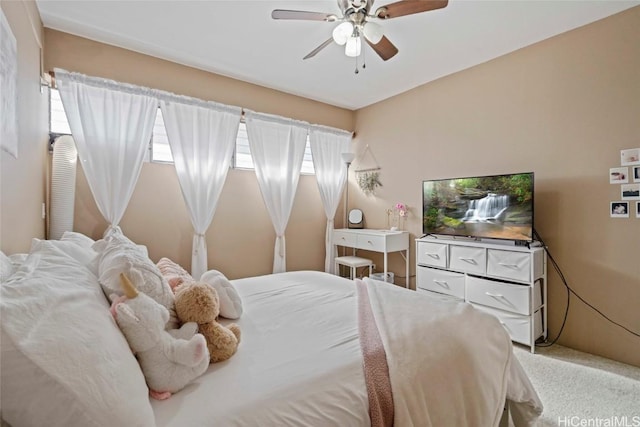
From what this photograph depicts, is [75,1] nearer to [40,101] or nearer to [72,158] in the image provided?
[40,101]

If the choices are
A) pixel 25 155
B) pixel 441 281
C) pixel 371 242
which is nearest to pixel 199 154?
pixel 25 155

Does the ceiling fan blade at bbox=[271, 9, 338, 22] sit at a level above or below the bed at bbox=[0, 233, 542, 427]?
above

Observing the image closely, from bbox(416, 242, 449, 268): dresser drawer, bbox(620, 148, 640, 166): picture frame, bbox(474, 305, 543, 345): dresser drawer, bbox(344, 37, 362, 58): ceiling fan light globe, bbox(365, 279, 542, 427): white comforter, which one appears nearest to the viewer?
bbox(365, 279, 542, 427): white comforter

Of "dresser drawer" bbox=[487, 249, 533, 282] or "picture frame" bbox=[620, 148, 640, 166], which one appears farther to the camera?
"dresser drawer" bbox=[487, 249, 533, 282]

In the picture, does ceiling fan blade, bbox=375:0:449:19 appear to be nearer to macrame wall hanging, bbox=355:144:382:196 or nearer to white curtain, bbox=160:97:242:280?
white curtain, bbox=160:97:242:280

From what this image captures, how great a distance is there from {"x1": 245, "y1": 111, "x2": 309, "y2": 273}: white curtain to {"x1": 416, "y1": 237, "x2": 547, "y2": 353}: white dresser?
1832 millimetres

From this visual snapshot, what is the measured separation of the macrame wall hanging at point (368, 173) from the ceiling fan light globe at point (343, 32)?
2.40 meters

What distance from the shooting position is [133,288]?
102cm

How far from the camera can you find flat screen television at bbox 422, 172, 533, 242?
262cm

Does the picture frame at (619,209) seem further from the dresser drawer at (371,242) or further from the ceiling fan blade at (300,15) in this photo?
the ceiling fan blade at (300,15)

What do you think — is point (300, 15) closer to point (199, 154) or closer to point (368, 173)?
point (199, 154)

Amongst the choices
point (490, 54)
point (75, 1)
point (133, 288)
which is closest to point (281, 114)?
point (75, 1)

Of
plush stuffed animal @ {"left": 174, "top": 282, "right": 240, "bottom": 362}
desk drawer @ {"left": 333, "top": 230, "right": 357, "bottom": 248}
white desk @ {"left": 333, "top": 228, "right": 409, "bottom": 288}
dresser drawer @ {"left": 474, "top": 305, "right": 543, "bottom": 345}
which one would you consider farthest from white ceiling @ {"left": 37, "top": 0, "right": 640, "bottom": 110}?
dresser drawer @ {"left": 474, "top": 305, "right": 543, "bottom": 345}

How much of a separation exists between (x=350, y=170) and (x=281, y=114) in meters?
1.39
